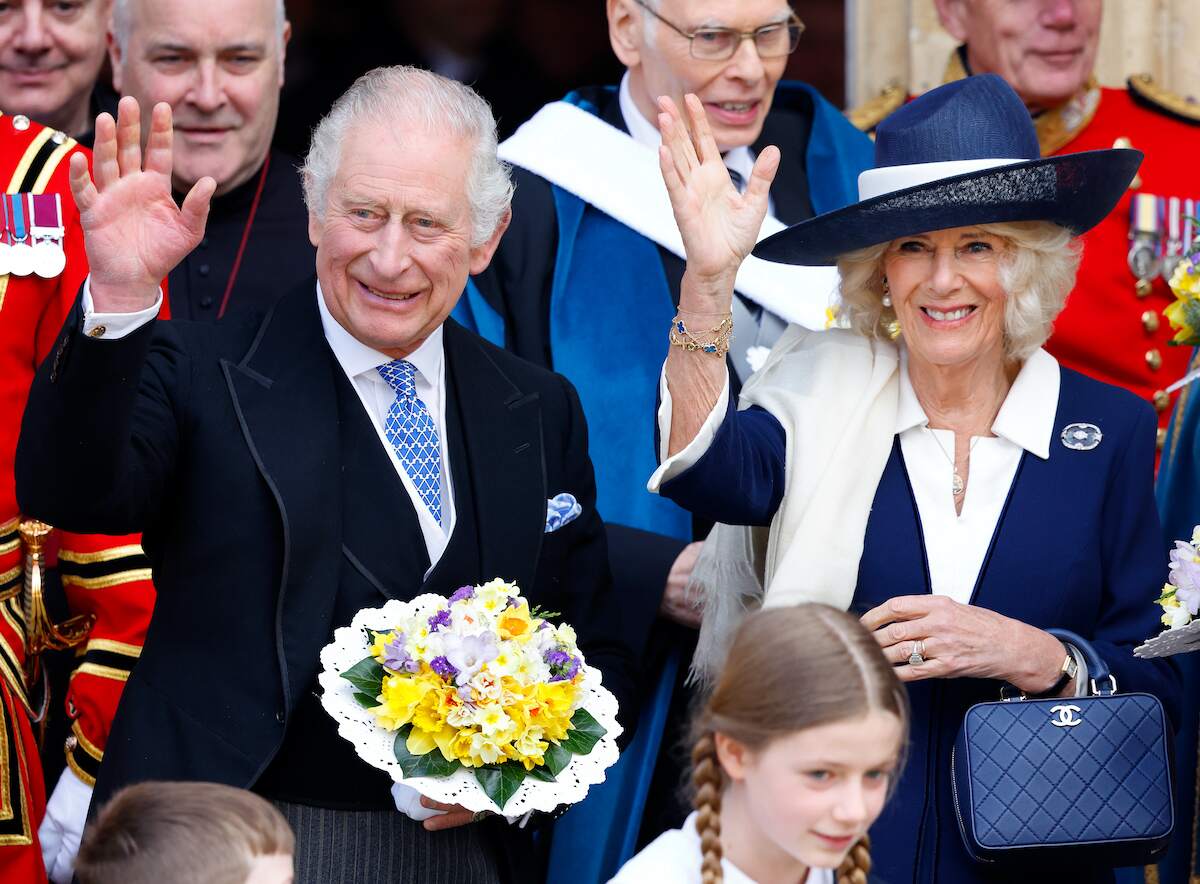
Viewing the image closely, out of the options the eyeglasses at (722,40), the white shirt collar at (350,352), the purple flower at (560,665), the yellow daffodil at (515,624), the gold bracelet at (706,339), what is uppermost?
the eyeglasses at (722,40)

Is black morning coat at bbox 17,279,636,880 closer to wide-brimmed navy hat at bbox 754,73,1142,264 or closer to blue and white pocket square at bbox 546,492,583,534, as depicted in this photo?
blue and white pocket square at bbox 546,492,583,534

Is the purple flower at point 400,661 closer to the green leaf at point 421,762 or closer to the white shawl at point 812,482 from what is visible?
the green leaf at point 421,762

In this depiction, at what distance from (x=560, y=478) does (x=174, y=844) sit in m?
1.17

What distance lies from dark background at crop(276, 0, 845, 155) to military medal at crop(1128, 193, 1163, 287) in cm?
132

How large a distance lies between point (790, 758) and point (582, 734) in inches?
21.2

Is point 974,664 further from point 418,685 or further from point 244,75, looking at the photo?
point 244,75

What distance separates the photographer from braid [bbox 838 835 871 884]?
2.83 metres

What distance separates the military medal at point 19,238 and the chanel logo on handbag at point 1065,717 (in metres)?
1.89

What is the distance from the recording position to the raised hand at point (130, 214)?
291cm

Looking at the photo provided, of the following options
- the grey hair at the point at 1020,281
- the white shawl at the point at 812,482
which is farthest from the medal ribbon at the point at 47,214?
the grey hair at the point at 1020,281

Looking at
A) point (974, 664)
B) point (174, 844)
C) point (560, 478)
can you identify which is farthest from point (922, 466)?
point (174, 844)

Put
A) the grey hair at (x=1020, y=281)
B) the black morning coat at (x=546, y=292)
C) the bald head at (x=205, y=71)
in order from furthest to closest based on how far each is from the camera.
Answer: the bald head at (x=205, y=71) < the black morning coat at (x=546, y=292) < the grey hair at (x=1020, y=281)

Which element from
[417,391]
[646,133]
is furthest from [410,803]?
[646,133]

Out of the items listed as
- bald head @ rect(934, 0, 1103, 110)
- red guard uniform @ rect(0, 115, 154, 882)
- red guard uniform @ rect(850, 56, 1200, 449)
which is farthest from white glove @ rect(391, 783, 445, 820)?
bald head @ rect(934, 0, 1103, 110)
